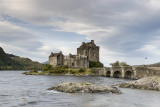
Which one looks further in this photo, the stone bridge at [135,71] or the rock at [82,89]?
the stone bridge at [135,71]

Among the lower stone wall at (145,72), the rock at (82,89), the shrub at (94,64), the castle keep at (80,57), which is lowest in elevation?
the rock at (82,89)

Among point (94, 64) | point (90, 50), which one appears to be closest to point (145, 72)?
point (94, 64)

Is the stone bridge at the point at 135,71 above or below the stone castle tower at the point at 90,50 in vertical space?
below

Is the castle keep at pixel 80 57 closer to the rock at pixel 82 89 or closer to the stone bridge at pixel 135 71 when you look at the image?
the stone bridge at pixel 135 71

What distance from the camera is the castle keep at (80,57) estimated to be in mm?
143625

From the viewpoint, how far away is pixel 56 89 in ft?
132

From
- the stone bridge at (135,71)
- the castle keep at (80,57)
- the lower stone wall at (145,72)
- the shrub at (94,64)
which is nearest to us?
the lower stone wall at (145,72)

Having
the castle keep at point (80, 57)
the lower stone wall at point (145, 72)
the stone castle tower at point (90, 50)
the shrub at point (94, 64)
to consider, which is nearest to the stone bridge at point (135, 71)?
the lower stone wall at point (145, 72)

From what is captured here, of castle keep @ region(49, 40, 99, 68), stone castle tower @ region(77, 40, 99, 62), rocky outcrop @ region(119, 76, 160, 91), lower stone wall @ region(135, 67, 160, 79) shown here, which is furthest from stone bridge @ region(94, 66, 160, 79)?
rocky outcrop @ region(119, 76, 160, 91)

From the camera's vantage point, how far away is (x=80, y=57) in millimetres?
143750

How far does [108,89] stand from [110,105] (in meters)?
12.2

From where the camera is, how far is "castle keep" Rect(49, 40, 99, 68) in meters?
144

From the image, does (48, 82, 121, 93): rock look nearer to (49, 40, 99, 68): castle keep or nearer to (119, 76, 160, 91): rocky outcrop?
(119, 76, 160, 91): rocky outcrop

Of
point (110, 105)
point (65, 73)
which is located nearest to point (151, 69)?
point (65, 73)
